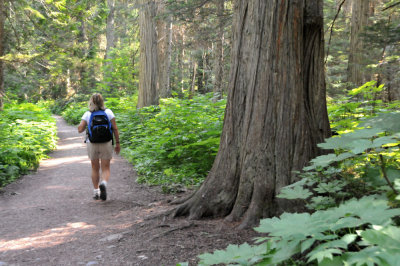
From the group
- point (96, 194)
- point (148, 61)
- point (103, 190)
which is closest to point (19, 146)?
point (96, 194)

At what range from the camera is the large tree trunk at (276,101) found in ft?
11.7

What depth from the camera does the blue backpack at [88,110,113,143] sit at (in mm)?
5852

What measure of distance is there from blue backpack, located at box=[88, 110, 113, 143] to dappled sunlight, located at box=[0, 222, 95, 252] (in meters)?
1.58

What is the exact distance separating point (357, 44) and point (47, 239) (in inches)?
457

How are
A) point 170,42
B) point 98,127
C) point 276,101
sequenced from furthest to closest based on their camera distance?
point 170,42, point 98,127, point 276,101

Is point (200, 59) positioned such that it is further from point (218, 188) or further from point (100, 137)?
point (218, 188)

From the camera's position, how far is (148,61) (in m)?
15.1

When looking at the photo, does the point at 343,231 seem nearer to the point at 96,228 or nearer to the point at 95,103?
the point at 96,228

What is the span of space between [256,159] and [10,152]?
24.0 feet

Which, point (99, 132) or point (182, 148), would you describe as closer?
point (99, 132)

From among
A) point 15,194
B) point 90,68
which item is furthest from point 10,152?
point 90,68

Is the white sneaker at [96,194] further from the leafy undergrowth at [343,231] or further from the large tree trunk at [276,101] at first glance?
the leafy undergrowth at [343,231]

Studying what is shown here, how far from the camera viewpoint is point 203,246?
3.32 m

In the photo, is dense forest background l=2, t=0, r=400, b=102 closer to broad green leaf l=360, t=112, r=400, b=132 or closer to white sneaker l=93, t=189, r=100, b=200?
broad green leaf l=360, t=112, r=400, b=132
